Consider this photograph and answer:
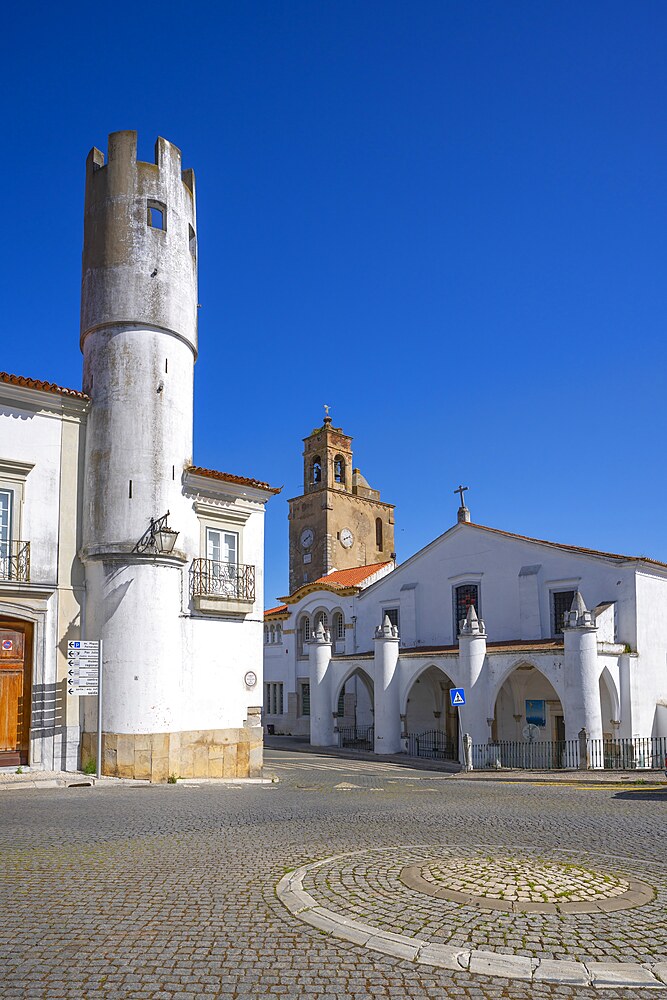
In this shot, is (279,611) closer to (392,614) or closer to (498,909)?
(392,614)

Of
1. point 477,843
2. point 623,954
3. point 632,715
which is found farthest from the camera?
point 632,715

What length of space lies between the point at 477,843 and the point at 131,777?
11.0 metres

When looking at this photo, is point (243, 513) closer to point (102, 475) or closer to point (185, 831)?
point (102, 475)

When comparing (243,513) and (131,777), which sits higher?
(243,513)

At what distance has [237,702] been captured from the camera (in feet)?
72.2

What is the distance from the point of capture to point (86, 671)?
59.7 ft

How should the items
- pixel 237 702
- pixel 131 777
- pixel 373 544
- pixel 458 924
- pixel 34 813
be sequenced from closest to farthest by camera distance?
1. pixel 458 924
2. pixel 34 813
3. pixel 131 777
4. pixel 237 702
5. pixel 373 544

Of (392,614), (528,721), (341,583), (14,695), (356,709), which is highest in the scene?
(341,583)

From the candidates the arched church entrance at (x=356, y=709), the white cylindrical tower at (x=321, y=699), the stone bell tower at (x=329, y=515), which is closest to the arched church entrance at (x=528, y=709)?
the arched church entrance at (x=356, y=709)

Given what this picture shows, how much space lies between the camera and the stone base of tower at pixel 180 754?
60.6 feet

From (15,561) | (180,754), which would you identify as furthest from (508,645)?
(15,561)

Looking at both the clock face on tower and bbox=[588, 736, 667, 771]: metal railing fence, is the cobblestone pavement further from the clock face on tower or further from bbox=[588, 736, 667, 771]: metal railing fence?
the clock face on tower

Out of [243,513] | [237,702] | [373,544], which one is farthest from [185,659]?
[373,544]

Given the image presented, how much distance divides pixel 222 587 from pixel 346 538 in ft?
116
